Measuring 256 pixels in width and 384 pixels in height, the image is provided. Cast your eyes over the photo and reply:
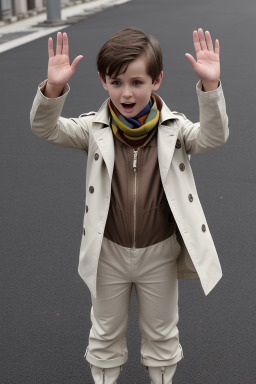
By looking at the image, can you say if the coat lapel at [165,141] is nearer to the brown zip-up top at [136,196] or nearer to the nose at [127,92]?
the brown zip-up top at [136,196]

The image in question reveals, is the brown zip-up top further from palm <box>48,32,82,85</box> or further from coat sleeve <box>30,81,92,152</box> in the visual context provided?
palm <box>48,32,82,85</box>

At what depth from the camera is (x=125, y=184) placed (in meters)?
2.73

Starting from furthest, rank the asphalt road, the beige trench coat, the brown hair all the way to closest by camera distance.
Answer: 1. the asphalt road
2. the beige trench coat
3. the brown hair

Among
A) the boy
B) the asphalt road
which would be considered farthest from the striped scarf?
the asphalt road

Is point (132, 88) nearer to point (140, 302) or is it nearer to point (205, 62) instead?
point (205, 62)

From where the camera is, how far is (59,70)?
2.64m

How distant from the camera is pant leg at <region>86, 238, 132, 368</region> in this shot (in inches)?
110

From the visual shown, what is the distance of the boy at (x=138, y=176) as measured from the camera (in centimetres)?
259

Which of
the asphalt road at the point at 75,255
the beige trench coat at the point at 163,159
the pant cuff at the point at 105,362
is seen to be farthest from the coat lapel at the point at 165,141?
the asphalt road at the point at 75,255

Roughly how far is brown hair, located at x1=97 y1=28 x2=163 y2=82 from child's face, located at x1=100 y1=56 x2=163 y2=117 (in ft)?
0.06

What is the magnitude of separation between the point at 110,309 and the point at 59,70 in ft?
2.88

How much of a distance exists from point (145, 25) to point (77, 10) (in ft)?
17.3

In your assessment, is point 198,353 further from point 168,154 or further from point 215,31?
point 215,31

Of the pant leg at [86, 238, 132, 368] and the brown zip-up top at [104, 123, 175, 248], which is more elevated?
the brown zip-up top at [104, 123, 175, 248]
